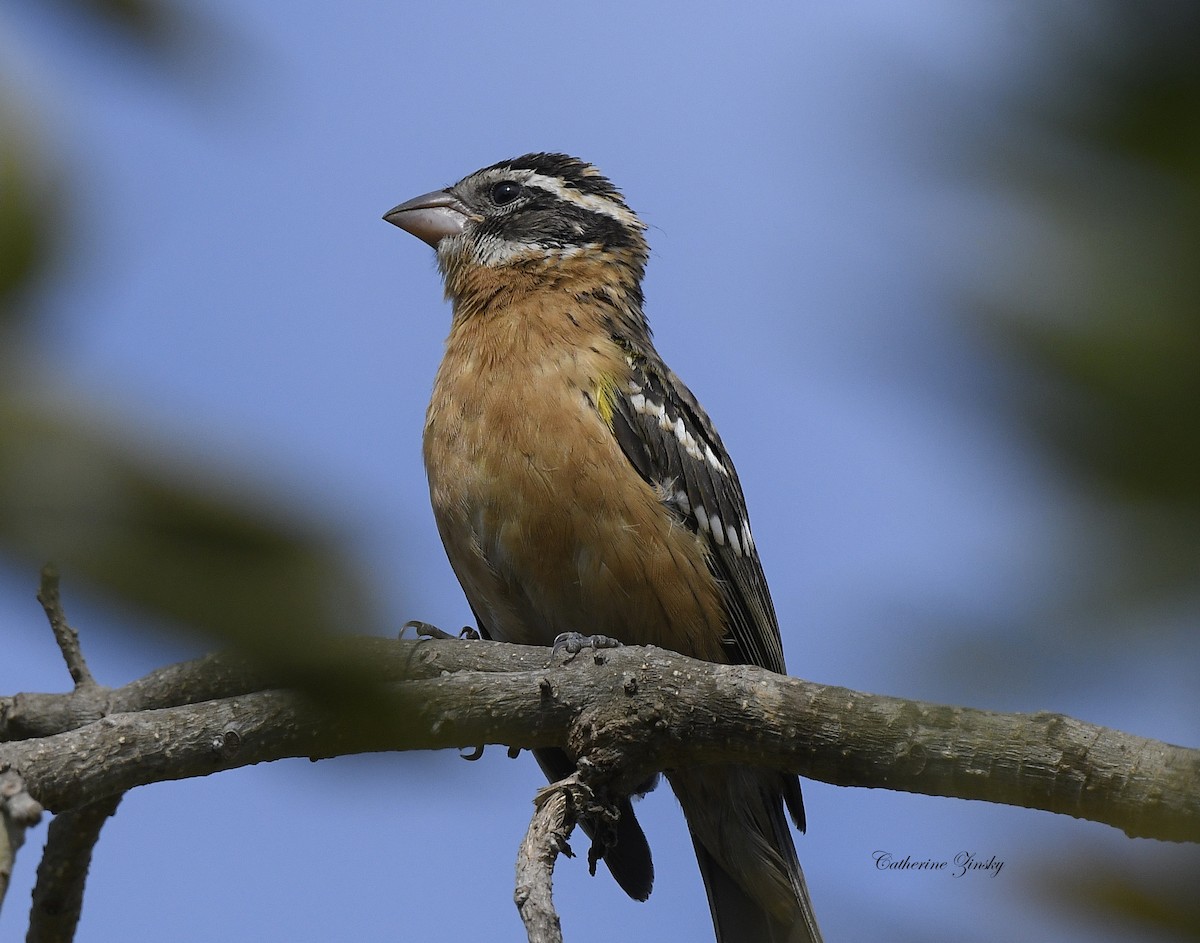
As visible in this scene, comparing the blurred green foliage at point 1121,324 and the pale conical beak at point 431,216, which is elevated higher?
the pale conical beak at point 431,216

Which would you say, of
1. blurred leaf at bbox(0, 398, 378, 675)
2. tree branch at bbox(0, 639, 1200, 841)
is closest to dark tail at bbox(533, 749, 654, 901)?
tree branch at bbox(0, 639, 1200, 841)

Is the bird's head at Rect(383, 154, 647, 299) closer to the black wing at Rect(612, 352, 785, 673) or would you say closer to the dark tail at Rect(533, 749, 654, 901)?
the black wing at Rect(612, 352, 785, 673)

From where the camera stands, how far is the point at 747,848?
7223 mm

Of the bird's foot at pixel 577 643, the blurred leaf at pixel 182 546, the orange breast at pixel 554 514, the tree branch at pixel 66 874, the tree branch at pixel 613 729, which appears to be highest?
the orange breast at pixel 554 514

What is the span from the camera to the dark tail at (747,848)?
23.5 ft

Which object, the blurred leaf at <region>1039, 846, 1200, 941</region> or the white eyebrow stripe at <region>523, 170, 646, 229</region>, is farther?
the white eyebrow stripe at <region>523, 170, 646, 229</region>

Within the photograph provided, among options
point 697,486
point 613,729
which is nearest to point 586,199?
point 697,486

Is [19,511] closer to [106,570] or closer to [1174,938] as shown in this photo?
[106,570]

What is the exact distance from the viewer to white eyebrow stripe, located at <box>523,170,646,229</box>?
898cm

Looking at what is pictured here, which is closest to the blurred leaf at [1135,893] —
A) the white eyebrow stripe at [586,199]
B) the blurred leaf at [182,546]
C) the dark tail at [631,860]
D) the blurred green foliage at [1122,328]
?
the blurred green foliage at [1122,328]

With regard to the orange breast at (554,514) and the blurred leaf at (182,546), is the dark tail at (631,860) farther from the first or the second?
the blurred leaf at (182,546)

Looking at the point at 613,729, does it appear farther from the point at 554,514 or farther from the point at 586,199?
the point at 586,199

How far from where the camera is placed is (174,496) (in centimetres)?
75

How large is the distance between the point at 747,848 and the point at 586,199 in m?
4.69
